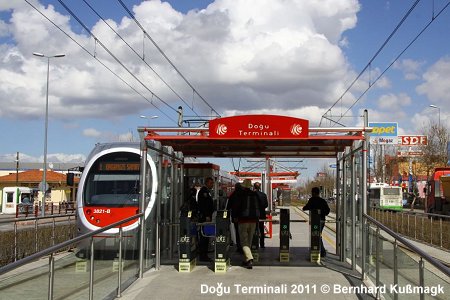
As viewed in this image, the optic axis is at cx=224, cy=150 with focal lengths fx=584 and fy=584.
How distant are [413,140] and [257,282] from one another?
44999mm

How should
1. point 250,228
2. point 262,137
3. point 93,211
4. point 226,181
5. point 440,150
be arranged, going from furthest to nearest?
1. point 440,150
2. point 226,181
3. point 93,211
4. point 250,228
5. point 262,137

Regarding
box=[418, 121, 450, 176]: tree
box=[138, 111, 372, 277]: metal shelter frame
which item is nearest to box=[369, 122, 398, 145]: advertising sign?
box=[418, 121, 450, 176]: tree

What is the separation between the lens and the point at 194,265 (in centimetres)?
1155

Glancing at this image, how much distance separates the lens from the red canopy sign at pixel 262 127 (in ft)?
34.5

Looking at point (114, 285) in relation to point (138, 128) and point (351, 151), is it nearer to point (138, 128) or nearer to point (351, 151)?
point (138, 128)

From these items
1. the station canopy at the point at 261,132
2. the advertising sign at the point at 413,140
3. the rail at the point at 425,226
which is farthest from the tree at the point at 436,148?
the station canopy at the point at 261,132

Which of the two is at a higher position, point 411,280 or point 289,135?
point 289,135

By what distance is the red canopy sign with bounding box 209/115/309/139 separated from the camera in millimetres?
10516

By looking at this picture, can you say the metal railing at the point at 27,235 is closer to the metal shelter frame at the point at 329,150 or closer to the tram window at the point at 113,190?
the tram window at the point at 113,190

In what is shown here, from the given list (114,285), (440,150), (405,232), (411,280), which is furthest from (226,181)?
(440,150)

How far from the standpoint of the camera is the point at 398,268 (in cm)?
739

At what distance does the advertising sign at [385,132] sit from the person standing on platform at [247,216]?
99.2 feet

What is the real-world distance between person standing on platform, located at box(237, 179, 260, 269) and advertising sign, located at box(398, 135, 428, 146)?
42.3 metres

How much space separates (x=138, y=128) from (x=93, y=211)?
376 cm
